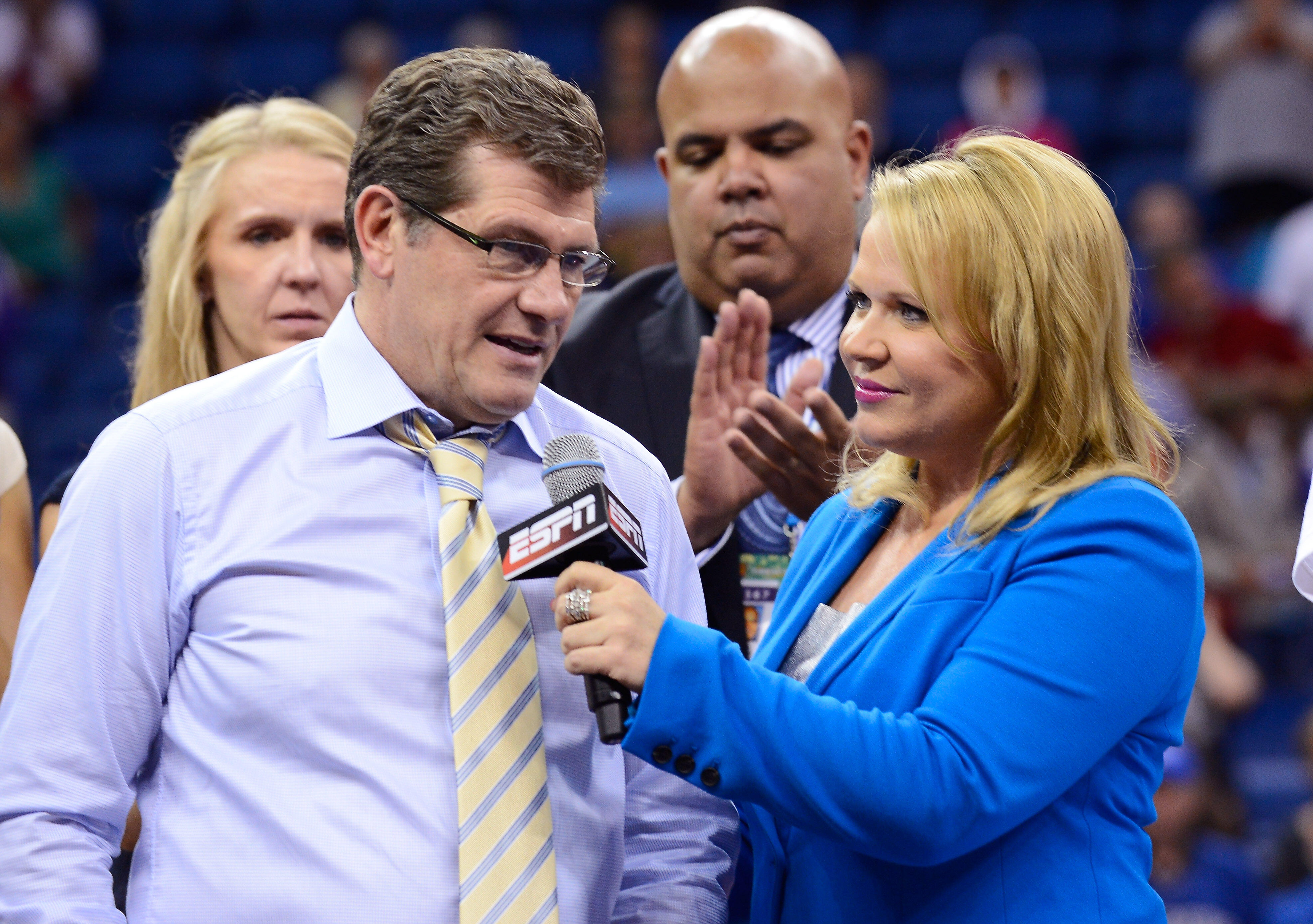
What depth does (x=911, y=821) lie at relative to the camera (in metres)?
1.59

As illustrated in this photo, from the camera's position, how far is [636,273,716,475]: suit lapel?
274cm

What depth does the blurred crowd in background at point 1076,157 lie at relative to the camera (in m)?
5.36

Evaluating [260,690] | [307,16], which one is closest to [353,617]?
[260,690]

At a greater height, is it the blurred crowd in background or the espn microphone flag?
the espn microphone flag

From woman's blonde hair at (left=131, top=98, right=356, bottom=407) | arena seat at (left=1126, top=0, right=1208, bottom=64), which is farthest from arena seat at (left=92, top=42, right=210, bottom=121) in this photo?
woman's blonde hair at (left=131, top=98, right=356, bottom=407)

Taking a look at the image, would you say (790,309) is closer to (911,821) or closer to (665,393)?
(665,393)

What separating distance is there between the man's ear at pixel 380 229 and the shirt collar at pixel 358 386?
0.09 metres

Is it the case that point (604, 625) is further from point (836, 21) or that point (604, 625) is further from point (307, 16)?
point (307, 16)

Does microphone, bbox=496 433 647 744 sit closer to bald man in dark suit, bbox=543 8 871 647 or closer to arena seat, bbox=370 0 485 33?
bald man in dark suit, bbox=543 8 871 647

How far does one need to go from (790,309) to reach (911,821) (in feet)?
4.62

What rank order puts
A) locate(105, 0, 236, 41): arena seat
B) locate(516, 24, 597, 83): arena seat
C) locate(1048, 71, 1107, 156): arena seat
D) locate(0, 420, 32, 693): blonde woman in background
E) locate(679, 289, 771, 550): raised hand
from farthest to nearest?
1. locate(105, 0, 236, 41): arena seat
2. locate(516, 24, 597, 83): arena seat
3. locate(1048, 71, 1107, 156): arena seat
4. locate(679, 289, 771, 550): raised hand
5. locate(0, 420, 32, 693): blonde woman in background

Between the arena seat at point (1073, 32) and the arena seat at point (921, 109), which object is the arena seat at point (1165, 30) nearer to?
the arena seat at point (1073, 32)

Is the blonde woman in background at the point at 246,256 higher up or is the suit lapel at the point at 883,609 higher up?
the blonde woman in background at the point at 246,256

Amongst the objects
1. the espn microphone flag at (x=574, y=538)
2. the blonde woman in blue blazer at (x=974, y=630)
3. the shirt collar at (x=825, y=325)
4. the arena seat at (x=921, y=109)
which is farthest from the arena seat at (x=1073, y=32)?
the espn microphone flag at (x=574, y=538)
